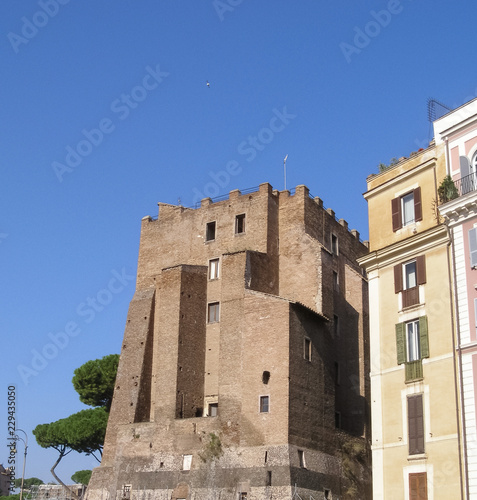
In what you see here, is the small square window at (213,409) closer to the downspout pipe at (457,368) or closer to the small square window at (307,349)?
the small square window at (307,349)

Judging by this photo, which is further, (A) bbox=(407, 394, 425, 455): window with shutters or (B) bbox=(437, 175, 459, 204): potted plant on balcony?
(B) bbox=(437, 175, 459, 204): potted plant on balcony

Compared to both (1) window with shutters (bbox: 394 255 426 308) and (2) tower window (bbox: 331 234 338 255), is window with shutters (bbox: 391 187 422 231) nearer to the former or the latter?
(1) window with shutters (bbox: 394 255 426 308)

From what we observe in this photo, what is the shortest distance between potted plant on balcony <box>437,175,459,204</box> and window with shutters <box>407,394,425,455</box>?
6870mm

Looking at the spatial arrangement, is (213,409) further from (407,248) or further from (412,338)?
(407,248)

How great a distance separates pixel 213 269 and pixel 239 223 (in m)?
3.35

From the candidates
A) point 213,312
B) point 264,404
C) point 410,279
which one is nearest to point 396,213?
point 410,279

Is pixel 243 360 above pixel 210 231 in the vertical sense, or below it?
below

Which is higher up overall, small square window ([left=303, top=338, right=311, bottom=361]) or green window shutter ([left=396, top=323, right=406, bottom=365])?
small square window ([left=303, top=338, right=311, bottom=361])

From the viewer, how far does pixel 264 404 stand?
38.1 meters

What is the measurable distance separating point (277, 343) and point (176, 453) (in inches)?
312

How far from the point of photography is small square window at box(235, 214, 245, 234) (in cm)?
4625

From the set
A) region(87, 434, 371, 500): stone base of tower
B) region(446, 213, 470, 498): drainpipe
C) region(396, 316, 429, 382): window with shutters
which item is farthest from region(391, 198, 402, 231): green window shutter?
region(87, 434, 371, 500): stone base of tower

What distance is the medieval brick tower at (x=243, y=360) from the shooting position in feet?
124

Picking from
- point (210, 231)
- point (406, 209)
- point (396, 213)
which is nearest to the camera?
point (406, 209)
